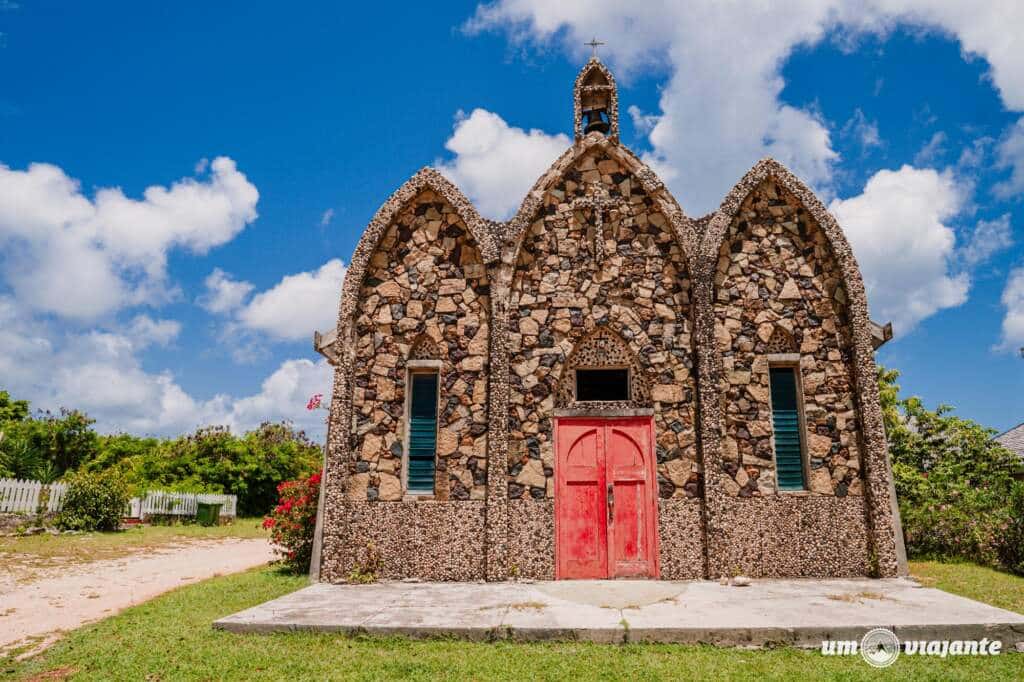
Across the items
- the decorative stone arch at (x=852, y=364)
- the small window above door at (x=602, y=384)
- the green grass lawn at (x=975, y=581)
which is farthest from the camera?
the small window above door at (x=602, y=384)

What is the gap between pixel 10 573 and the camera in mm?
10625

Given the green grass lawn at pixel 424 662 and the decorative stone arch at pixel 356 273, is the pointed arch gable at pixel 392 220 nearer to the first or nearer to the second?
the decorative stone arch at pixel 356 273

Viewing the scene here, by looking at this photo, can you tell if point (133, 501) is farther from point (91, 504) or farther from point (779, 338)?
point (779, 338)

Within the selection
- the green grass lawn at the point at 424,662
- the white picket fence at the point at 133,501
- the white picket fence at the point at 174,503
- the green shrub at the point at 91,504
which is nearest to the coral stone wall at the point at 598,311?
the green grass lawn at the point at 424,662

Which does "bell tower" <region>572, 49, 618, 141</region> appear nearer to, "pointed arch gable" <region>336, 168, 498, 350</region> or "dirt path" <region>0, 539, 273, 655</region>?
"pointed arch gable" <region>336, 168, 498, 350</region>

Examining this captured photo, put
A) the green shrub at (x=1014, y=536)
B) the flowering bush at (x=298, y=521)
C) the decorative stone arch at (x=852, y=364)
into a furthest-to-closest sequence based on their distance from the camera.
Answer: the flowering bush at (x=298, y=521)
the green shrub at (x=1014, y=536)
the decorative stone arch at (x=852, y=364)

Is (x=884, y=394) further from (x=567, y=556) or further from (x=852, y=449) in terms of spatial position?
(x=567, y=556)

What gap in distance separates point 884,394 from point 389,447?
47.0 ft

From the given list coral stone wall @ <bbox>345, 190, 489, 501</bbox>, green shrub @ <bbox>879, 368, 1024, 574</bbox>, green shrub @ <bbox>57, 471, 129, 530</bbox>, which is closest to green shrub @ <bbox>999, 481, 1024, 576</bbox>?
green shrub @ <bbox>879, 368, 1024, 574</bbox>

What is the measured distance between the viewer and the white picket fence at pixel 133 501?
16659 millimetres

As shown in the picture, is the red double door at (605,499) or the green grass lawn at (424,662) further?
the red double door at (605,499)

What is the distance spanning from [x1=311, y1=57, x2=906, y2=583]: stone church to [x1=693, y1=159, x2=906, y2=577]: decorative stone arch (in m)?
0.03

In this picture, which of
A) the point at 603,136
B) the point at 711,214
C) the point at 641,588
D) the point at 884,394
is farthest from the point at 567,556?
the point at 884,394

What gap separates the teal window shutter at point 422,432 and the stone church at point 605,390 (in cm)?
3
